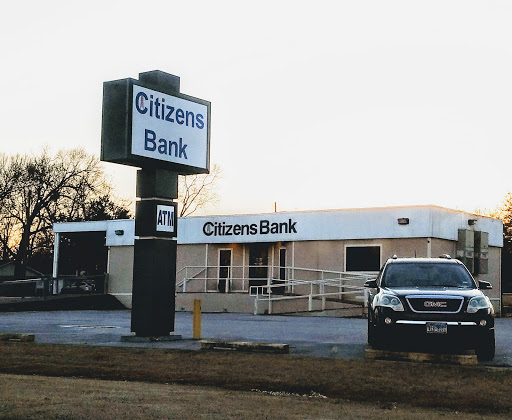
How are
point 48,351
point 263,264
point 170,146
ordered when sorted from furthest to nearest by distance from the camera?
1. point 263,264
2. point 170,146
3. point 48,351

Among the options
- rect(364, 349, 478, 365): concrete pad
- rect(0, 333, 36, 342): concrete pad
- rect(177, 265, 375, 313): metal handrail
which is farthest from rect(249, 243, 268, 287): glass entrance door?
rect(364, 349, 478, 365): concrete pad

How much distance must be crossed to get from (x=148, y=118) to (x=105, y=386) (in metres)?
8.46

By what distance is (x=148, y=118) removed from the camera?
17.2 m

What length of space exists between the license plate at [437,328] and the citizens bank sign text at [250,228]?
20638 mm

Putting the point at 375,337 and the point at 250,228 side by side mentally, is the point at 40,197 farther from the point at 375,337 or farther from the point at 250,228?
the point at 375,337

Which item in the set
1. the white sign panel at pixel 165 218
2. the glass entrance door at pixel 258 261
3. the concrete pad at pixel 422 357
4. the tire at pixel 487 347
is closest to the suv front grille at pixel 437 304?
the tire at pixel 487 347

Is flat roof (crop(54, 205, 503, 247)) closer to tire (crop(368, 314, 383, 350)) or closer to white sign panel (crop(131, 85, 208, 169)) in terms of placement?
white sign panel (crop(131, 85, 208, 169))

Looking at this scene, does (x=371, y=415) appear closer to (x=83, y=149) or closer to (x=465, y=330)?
(x=465, y=330)

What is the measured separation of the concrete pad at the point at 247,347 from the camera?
46.1ft

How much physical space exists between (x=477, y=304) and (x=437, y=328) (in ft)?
2.78

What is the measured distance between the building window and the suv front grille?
18.3m

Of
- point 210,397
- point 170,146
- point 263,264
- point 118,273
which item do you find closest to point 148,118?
point 170,146

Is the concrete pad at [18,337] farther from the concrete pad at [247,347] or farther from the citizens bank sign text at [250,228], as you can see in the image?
the citizens bank sign text at [250,228]

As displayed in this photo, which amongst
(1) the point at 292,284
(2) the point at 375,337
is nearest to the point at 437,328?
(2) the point at 375,337
